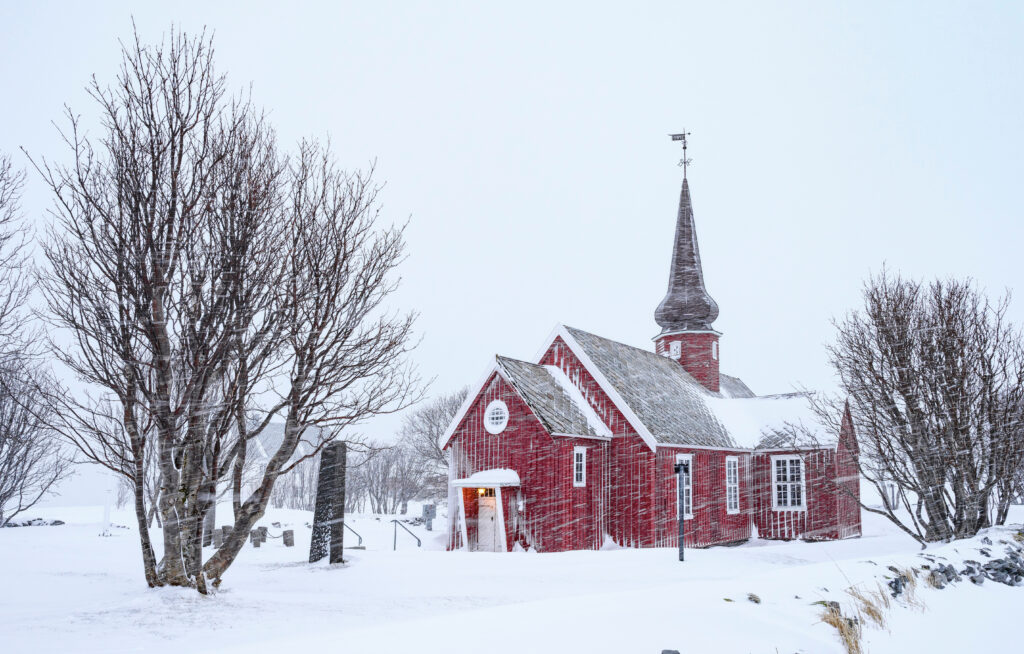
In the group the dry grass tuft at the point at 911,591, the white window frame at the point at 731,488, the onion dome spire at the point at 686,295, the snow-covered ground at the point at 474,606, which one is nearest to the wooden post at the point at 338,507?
the snow-covered ground at the point at 474,606

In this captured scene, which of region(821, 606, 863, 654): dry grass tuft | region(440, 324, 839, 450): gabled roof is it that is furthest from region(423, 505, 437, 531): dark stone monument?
region(821, 606, 863, 654): dry grass tuft

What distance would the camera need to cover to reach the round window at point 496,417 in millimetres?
21562

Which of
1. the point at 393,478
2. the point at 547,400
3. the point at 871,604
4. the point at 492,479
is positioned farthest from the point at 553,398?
the point at 393,478

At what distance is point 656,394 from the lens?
25.7 metres

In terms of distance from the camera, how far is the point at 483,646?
588cm

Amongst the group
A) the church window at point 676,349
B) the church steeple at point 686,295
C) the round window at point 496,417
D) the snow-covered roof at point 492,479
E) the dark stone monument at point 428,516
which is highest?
the church steeple at point 686,295

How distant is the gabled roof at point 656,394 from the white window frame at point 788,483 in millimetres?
2138

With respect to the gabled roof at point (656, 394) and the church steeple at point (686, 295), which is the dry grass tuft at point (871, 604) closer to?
the gabled roof at point (656, 394)

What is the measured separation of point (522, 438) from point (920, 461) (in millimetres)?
10441

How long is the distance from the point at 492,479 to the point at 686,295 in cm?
1480

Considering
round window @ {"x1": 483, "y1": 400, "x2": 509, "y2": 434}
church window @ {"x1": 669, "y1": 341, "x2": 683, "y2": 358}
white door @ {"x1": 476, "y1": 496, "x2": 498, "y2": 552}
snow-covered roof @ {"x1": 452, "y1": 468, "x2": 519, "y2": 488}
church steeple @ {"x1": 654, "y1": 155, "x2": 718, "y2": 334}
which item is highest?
church steeple @ {"x1": 654, "y1": 155, "x2": 718, "y2": 334}

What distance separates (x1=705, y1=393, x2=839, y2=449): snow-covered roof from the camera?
88.2 ft

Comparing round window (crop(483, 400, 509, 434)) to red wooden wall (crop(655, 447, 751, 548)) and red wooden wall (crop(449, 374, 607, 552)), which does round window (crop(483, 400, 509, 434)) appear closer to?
red wooden wall (crop(449, 374, 607, 552))

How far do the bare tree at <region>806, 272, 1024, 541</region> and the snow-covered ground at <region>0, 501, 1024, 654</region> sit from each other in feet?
5.42
